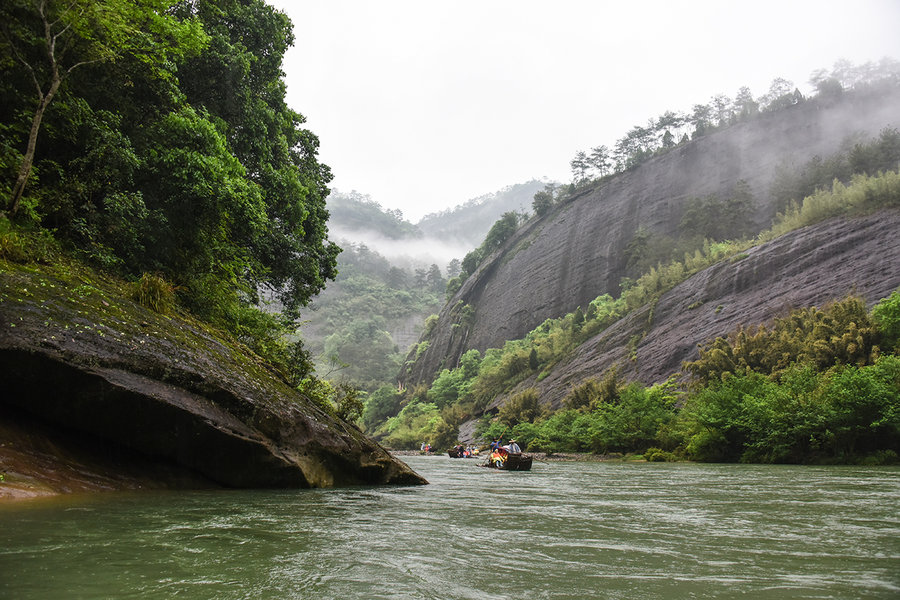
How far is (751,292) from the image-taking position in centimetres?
2972

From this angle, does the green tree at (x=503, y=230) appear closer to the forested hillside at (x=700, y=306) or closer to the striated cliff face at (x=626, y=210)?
the forested hillside at (x=700, y=306)

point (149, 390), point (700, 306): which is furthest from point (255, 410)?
point (700, 306)

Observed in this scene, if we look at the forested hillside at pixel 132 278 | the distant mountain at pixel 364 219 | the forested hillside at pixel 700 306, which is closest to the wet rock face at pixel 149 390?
the forested hillside at pixel 132 278

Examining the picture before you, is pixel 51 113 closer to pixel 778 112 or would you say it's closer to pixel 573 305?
pixel 573 305

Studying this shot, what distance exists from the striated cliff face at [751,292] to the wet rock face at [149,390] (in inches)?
993

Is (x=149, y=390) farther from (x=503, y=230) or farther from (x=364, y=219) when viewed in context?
(x=364, y=219)

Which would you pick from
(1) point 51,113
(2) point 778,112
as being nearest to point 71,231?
(1) point 51,113

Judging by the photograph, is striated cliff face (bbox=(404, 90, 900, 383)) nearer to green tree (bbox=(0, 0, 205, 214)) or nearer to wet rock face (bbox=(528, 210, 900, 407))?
wet rock face (bbox=(528, 210, 900, 407))

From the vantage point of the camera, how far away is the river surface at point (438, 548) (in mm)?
3273

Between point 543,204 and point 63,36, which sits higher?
point 543,204

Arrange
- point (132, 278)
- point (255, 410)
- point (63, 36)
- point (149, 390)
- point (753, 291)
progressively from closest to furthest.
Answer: point (149, 390), point (255, 410), point (63, 36), point (132, 278), point (753, 291)

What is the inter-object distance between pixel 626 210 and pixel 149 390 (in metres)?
59.5

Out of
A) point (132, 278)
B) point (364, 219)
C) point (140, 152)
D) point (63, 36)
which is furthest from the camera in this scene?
point (364, 219)

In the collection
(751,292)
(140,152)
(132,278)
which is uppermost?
(751,292)
